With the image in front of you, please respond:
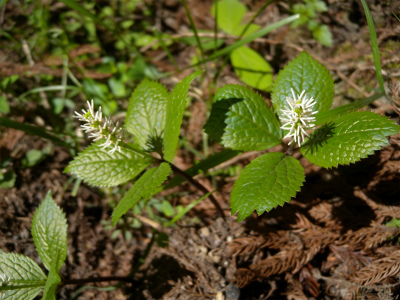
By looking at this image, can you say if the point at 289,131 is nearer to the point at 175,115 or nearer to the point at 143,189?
the point at 175,115

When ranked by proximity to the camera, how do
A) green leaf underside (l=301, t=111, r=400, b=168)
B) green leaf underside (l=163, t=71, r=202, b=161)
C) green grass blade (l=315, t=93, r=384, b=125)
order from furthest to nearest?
green grass blade (l=315, t=93, r=384, b=125)
green leaf underside (l=163, t=71, r=202, b=161)
green leaf underside (l=301, t=111, r=400, b=168)

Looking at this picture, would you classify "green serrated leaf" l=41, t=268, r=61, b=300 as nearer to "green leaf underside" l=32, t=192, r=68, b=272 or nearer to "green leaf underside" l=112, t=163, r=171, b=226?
"green leaf underside" l=32, t=192, r=68, b=272

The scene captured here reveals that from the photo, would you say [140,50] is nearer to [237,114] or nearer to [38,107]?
[38,107]

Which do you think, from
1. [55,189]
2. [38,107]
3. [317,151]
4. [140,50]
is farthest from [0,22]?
[317,151]

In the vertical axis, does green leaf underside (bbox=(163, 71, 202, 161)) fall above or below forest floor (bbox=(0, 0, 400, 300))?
above

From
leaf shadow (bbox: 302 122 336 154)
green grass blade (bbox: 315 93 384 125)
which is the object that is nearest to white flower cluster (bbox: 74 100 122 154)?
leaf shadow (bbox: 302 122 336 154)

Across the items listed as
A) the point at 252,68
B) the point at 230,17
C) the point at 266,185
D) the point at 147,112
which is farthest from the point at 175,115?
the point at 230,17

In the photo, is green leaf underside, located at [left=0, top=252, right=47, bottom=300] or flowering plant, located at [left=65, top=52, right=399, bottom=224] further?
green leaf underside, located at [left=0, top=252, right=47, bottom=300]

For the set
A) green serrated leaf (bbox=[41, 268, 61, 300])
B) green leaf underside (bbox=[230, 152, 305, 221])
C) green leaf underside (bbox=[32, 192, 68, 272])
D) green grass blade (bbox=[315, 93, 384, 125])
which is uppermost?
green grass blade (bbox=[315, 93, 384, 125])

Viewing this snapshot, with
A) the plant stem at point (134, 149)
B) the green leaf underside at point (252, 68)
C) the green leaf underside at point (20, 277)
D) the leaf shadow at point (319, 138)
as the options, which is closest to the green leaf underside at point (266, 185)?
the leaf shadow at point (319, 138)
